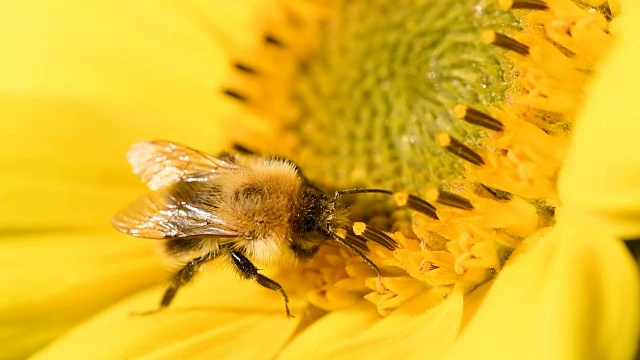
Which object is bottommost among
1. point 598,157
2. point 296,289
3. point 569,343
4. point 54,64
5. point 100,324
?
point 100,324

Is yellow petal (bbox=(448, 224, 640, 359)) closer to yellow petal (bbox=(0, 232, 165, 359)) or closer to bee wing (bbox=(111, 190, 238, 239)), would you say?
bee wing (bbox=(111, 190, 238, 239))

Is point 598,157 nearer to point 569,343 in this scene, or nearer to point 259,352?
point 569,343

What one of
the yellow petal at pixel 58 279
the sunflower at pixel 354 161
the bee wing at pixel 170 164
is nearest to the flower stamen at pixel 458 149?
the sunflower at pixel 354 161

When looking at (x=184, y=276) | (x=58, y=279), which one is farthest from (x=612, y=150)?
(x=58, y=279)

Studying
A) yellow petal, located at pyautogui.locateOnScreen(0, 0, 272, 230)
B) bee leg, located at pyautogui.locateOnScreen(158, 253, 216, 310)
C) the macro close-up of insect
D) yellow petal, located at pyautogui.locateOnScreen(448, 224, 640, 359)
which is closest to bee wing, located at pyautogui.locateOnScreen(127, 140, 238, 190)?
the macro close-up of insect

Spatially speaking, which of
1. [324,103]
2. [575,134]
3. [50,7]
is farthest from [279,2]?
[575,134]

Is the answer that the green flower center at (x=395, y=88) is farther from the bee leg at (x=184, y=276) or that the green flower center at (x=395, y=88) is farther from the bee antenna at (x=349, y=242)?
the bee leg at (x=184, y=276)
